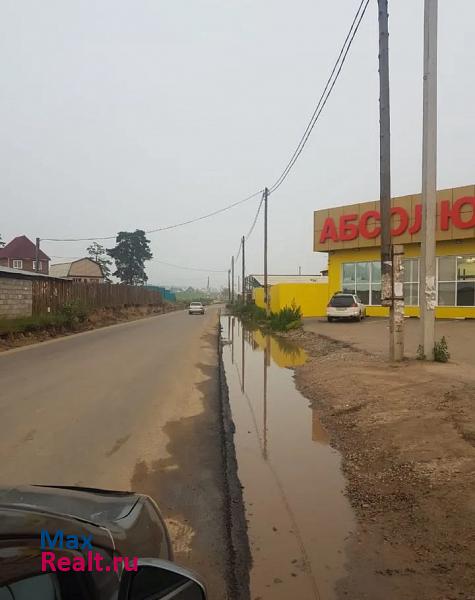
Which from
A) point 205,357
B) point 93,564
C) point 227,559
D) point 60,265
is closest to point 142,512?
point 93,564

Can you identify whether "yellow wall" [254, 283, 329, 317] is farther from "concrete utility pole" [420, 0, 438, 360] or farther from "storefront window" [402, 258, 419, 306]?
"concrete utility pole" [420, 0, 438, 360]

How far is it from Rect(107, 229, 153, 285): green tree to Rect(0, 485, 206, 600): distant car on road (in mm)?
76284

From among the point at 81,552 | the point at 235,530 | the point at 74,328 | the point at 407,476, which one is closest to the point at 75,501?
the point at 81,552

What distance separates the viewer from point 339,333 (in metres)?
19.4

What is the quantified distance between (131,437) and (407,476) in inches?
132

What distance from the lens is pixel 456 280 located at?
936 inches

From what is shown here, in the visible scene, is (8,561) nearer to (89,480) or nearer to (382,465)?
(89,480)

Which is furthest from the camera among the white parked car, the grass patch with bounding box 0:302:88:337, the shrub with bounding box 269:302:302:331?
the white parked car

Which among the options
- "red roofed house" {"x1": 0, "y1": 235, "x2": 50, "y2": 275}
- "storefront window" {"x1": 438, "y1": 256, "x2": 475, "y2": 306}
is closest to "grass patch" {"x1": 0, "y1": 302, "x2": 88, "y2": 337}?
"storefront window" {"x1": 438, "y1": 256, "x2": 475, "y2": 306}

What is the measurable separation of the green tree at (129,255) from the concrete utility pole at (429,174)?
69.2 meters

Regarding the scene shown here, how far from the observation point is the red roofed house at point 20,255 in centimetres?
6900

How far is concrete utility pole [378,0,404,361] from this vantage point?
1030 centimetres

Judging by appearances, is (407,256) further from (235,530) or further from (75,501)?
(75,501)

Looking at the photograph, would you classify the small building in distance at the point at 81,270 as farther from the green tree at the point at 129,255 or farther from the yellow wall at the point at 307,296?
the yellow wall at the point at 307,296
